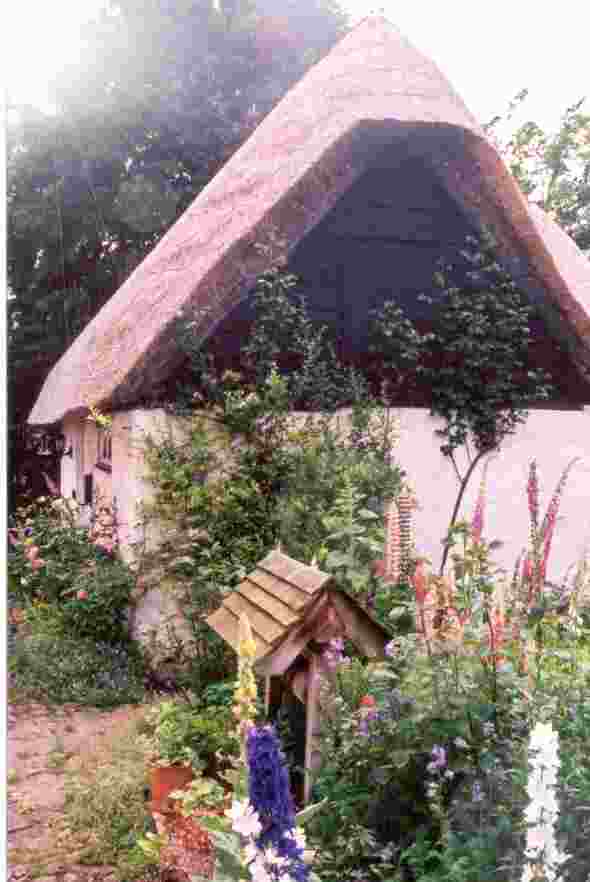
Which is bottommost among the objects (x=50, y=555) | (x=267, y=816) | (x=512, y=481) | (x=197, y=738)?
(x=197, y=738)

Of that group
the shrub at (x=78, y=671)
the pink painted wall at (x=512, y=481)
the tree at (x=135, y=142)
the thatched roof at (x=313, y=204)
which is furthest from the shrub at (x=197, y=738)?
the tree at (x=135, y=142)

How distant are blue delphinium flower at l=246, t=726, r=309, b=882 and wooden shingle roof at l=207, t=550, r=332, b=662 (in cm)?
78

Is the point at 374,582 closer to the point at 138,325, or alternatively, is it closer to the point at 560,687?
the point at 560,687

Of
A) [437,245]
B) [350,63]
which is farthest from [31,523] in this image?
[350,63]

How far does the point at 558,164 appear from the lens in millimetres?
7602

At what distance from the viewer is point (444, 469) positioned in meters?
6.45

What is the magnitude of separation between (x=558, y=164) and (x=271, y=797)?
23.6ft

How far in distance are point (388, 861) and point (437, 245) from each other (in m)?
4.73

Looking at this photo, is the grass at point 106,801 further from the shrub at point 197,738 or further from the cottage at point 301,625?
the cottage at point 301,625

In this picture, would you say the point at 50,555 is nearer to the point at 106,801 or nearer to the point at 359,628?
the point at 106,801

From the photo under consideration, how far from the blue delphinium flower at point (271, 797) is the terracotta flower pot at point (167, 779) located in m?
1.95

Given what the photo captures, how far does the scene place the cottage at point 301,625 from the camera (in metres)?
2.58

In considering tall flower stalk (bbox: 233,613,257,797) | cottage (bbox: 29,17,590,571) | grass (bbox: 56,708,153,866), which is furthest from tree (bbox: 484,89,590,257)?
tall flower stalk (bbox: 233,613,257,797)

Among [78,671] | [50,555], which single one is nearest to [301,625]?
[78,671]
